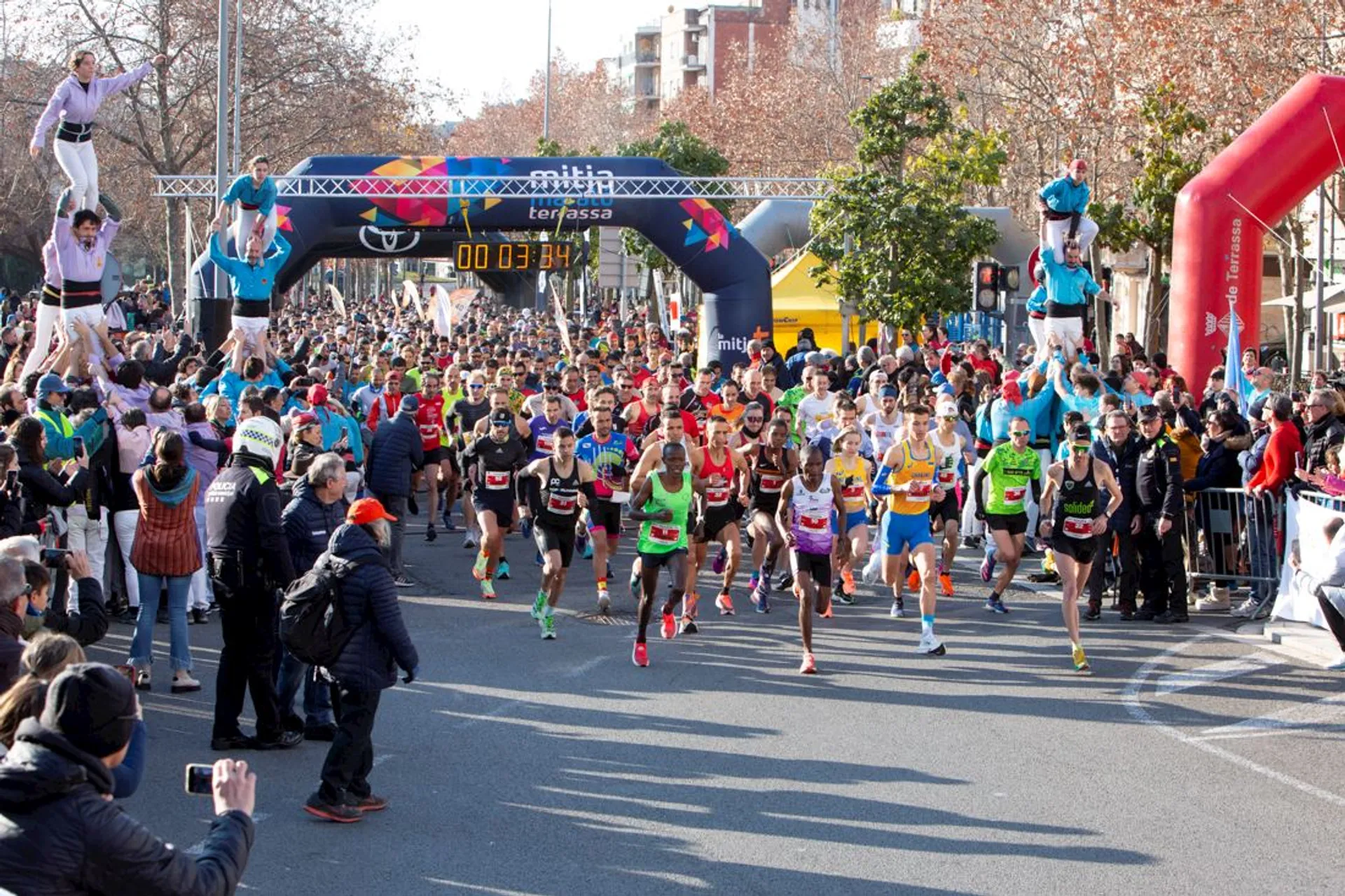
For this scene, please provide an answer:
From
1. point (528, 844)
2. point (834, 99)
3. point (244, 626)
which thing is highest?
point (834, 99)

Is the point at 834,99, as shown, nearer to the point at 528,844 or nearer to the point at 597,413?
the point at 597,413

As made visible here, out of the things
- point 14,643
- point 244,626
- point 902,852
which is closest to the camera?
point 14,643

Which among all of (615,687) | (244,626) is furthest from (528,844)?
(615,687)

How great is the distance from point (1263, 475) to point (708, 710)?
5609 mm

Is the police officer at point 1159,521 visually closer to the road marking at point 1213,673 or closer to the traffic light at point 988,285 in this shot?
the road marking at point 1213,673

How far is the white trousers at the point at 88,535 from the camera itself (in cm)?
1172

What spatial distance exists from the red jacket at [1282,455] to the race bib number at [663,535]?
16.1ft

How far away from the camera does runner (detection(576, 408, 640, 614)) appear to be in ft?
43.8

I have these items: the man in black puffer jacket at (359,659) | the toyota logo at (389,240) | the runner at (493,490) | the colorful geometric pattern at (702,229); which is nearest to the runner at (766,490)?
the runner at (493,490)

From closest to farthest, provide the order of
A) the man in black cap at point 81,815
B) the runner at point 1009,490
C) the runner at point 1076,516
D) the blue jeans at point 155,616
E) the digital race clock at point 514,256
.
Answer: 1. the man in black cap at point 81,815
2. the blue jeans at point 155,616
3. the runner at point 1076,516
4. the runner at point 1009,490
5. the digital race clock at point 514,256

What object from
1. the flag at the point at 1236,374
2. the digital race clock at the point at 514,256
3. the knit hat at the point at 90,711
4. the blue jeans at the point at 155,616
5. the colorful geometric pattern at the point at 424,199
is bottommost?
the blue jeans at the point at 155,616

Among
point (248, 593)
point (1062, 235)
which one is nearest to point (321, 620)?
point (248, 593)

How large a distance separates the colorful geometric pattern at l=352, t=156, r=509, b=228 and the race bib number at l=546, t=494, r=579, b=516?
14.5 metres

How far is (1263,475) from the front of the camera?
44.1ft
